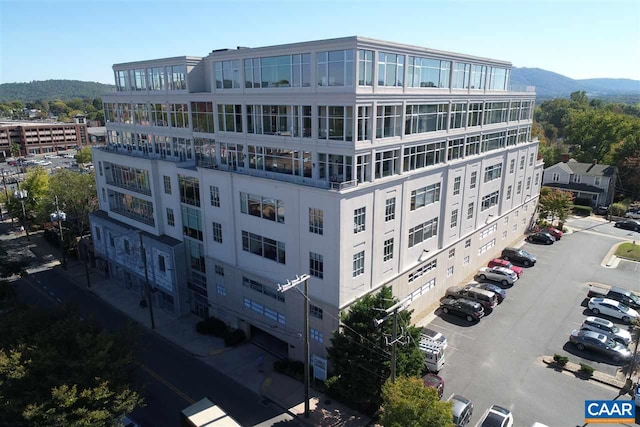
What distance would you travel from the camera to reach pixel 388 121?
90.9 ft

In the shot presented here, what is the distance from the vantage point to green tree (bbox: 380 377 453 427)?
1789 centimetres

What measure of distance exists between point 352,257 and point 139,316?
73.1 ft

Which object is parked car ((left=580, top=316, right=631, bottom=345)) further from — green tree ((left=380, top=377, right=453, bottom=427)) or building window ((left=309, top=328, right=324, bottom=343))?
building window ((left=309, top=328, right=324, bottom=343))

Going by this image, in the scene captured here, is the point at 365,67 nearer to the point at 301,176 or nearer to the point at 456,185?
the point at 301,176

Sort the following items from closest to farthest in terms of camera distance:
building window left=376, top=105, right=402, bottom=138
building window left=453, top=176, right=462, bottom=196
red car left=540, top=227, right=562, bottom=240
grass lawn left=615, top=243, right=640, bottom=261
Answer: building window left=376, top=105, right=402, bottom=138 < building window left=453, top=176, right=462, bottom=196 < grass lawn left=615, top=243, right=640, bottom=261 < red car left=540, top=227, right=562, bottom=240

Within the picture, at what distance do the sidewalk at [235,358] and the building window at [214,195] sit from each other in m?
10.9

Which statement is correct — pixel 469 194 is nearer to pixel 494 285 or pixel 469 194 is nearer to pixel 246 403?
pixel 494 285

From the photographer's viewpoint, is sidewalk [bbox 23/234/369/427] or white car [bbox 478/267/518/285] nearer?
sidewalk [bbox 23/234/369/427]

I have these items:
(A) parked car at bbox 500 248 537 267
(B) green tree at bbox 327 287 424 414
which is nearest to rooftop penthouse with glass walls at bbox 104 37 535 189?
(B) green tree at bbox 327 287 424 414

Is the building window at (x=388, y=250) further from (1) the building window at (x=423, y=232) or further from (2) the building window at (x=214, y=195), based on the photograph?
(2) the building window at (x=214, y=195)

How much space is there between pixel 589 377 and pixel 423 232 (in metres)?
14.6

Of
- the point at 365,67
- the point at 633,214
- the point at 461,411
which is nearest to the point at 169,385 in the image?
the point at 461,411

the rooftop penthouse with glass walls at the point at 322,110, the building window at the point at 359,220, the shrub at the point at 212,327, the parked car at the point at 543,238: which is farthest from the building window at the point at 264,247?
the parked car at the point at 543,238

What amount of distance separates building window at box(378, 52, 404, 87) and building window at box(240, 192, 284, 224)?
412 inches
